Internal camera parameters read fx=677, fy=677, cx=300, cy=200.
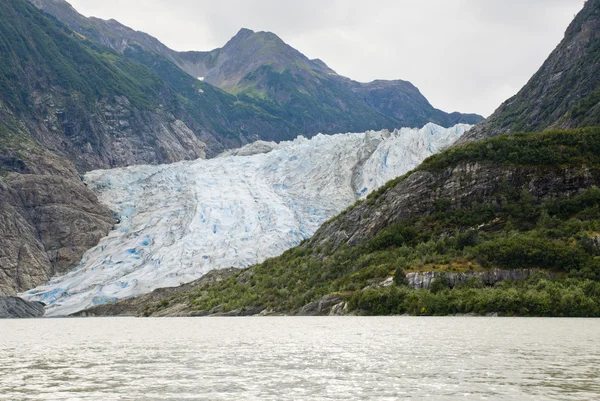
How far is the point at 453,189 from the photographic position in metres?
79.4

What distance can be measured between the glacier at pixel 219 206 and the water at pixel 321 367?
224ft

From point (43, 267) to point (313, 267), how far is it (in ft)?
178

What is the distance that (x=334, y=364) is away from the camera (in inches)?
909

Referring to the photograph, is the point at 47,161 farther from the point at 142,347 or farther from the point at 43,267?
the point at 142,347

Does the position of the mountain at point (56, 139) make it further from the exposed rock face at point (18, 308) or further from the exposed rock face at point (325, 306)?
the exposed rock face at point (325, 306)

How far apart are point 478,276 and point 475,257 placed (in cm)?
498

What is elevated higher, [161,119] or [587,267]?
[161,119]

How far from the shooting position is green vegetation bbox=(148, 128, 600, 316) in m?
54.8

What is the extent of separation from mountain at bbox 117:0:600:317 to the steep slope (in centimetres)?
129

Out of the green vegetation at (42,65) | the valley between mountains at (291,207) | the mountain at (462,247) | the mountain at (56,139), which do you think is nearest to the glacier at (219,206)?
the valley between mountains at (291,207)

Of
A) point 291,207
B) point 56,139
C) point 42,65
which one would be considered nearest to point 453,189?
point 291,207

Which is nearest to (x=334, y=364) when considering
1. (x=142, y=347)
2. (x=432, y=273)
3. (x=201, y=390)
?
(x=201, y=390)

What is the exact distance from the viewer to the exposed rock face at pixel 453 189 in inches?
2938

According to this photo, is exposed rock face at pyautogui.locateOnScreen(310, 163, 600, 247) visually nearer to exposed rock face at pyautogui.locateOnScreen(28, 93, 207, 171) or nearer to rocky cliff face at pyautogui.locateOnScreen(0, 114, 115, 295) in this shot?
rocky cliff face at pyautogui.locateOnScreen(0, 114, 115, 295)
